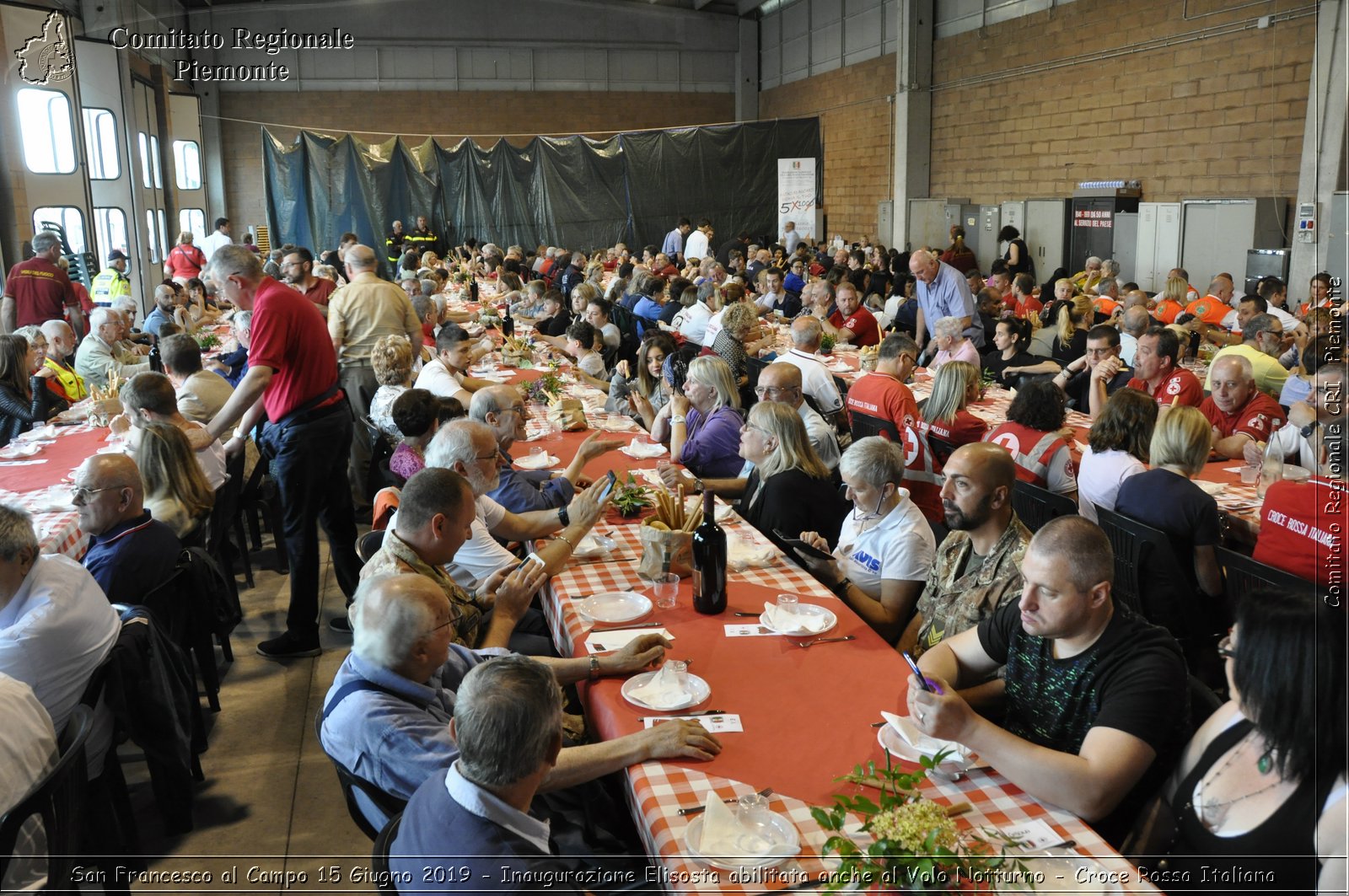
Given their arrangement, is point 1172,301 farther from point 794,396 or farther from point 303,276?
point 303,276

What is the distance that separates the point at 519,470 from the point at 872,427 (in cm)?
194

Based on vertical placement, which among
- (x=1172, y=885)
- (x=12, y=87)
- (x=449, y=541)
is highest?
(x=12, y=87)

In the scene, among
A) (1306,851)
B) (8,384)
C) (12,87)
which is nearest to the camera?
(1306,851)

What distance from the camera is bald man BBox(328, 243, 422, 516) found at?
6.12 m

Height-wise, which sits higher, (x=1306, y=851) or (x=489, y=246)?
(x=489, y=246)

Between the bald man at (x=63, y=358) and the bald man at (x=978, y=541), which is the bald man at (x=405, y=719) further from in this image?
the bald man at (x=63, y=358)

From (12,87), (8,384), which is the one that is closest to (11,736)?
(8,384)

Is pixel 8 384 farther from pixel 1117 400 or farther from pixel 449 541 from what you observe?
pixel 1117 400

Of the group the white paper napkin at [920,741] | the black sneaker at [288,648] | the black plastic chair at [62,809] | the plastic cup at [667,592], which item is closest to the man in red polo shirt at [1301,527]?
the white paper napkin at [920,741]

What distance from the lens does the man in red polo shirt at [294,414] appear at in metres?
4.21

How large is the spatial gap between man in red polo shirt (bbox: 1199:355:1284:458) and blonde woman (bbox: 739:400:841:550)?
226 centimetres

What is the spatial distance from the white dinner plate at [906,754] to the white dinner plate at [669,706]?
422 mm

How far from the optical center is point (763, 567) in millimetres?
3176

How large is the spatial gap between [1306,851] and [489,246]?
547 inches
